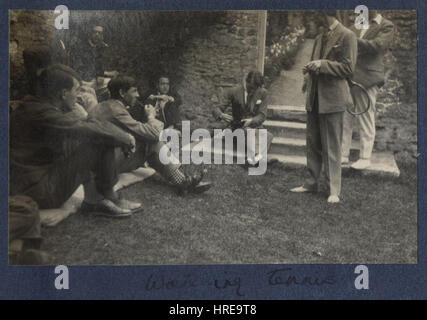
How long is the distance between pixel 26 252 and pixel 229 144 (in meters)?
2.33

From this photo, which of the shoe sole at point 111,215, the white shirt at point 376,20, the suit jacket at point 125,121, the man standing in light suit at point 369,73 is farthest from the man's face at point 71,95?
the white shirt at point 376,20

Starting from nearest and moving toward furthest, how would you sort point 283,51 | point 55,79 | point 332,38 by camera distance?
point 55,79
point 332,38
point 283,51

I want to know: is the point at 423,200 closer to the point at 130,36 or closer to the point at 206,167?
the point at 206,167

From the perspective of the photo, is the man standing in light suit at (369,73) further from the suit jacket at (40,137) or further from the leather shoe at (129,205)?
the suit jacket at (40,137)

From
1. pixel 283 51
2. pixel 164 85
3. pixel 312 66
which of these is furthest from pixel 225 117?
pixel 312 66

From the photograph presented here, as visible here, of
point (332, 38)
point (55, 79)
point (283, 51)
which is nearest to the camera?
point (55, 79)

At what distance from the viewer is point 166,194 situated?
5.95m

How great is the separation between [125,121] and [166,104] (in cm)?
45

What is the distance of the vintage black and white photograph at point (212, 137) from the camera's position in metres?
5.71

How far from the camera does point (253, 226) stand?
586cm

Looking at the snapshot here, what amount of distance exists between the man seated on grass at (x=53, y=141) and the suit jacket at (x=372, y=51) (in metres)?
2.59

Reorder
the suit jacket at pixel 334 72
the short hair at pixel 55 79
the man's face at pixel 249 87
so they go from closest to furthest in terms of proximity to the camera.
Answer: the short hair at pixel 55 79
the suit jacket at pixel 334 72
the man's face at pixel 249 87

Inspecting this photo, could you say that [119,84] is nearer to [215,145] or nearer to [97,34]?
[97,34]

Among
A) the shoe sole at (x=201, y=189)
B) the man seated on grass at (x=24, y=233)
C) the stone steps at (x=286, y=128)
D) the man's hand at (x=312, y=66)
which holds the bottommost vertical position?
the man seated on grass at (x=24, y=233)
